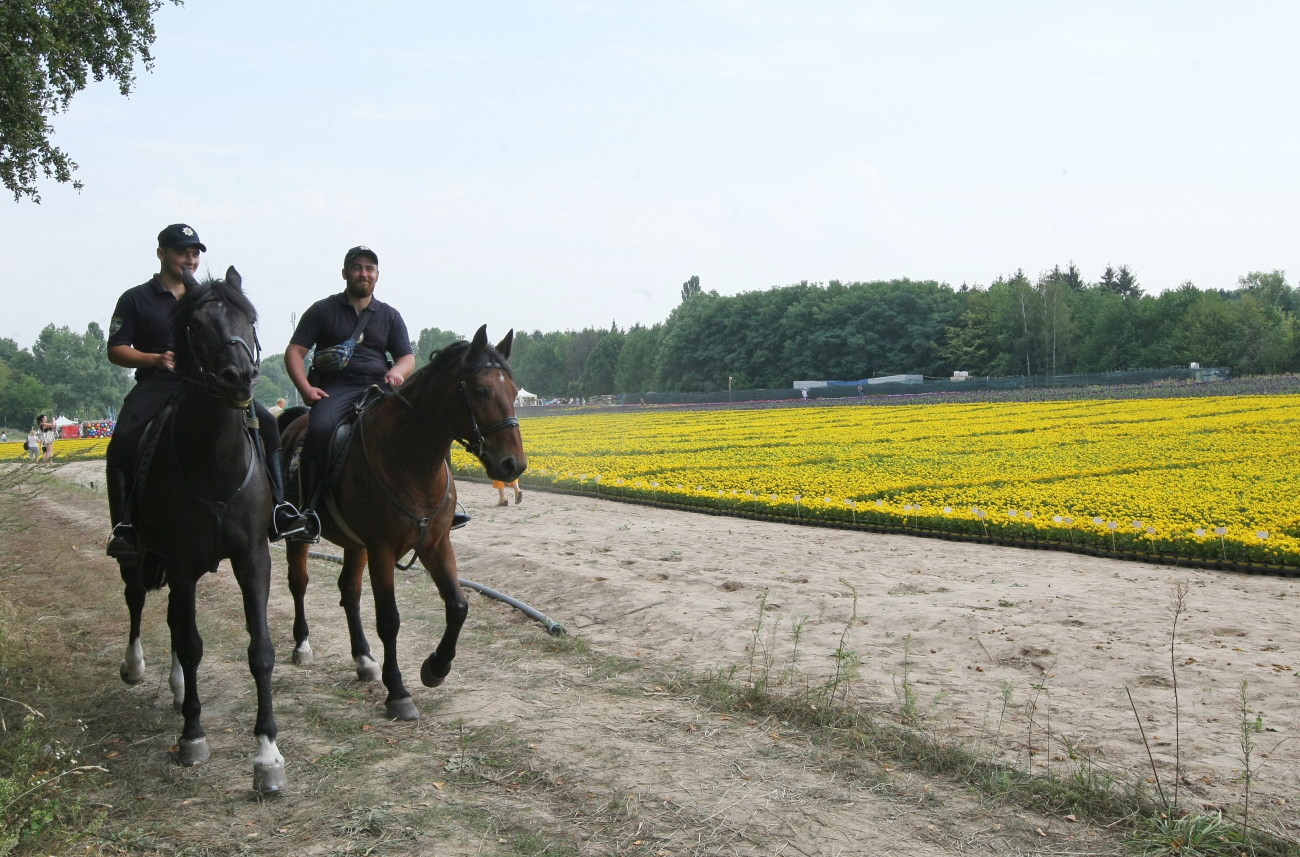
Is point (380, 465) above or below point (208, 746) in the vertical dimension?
above

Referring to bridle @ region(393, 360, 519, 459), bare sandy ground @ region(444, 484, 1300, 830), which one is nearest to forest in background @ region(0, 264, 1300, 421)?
bare sandy ground @ region(444, 484, 1300, 830)

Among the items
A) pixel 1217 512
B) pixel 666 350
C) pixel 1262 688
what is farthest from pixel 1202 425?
pixel 666 350

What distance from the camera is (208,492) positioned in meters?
5.44

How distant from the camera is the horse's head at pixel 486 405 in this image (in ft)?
Result: 19.7

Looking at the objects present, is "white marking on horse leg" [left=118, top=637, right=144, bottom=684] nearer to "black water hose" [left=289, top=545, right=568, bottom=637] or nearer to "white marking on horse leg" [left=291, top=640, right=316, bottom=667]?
"white marking on horse leg" [left=291, top=640, right=316, bottom=667]

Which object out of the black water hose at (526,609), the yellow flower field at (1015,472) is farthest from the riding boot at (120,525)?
the yellow flower field at (1015,472)

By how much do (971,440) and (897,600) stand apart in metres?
21.7

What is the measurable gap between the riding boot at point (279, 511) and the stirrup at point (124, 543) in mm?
738

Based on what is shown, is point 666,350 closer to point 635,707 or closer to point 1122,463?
point 1122,463

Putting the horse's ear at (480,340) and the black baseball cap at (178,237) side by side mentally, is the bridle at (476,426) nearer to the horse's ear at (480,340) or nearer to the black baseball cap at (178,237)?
the horse's ear at (480,340)

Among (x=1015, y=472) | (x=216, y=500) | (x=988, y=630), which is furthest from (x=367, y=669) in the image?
(x=1015, y=472)

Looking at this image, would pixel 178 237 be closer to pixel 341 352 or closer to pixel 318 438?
pixel 341 352

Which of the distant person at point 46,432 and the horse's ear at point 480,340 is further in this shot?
the distant person at point 46,432

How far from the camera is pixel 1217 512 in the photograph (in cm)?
1341
